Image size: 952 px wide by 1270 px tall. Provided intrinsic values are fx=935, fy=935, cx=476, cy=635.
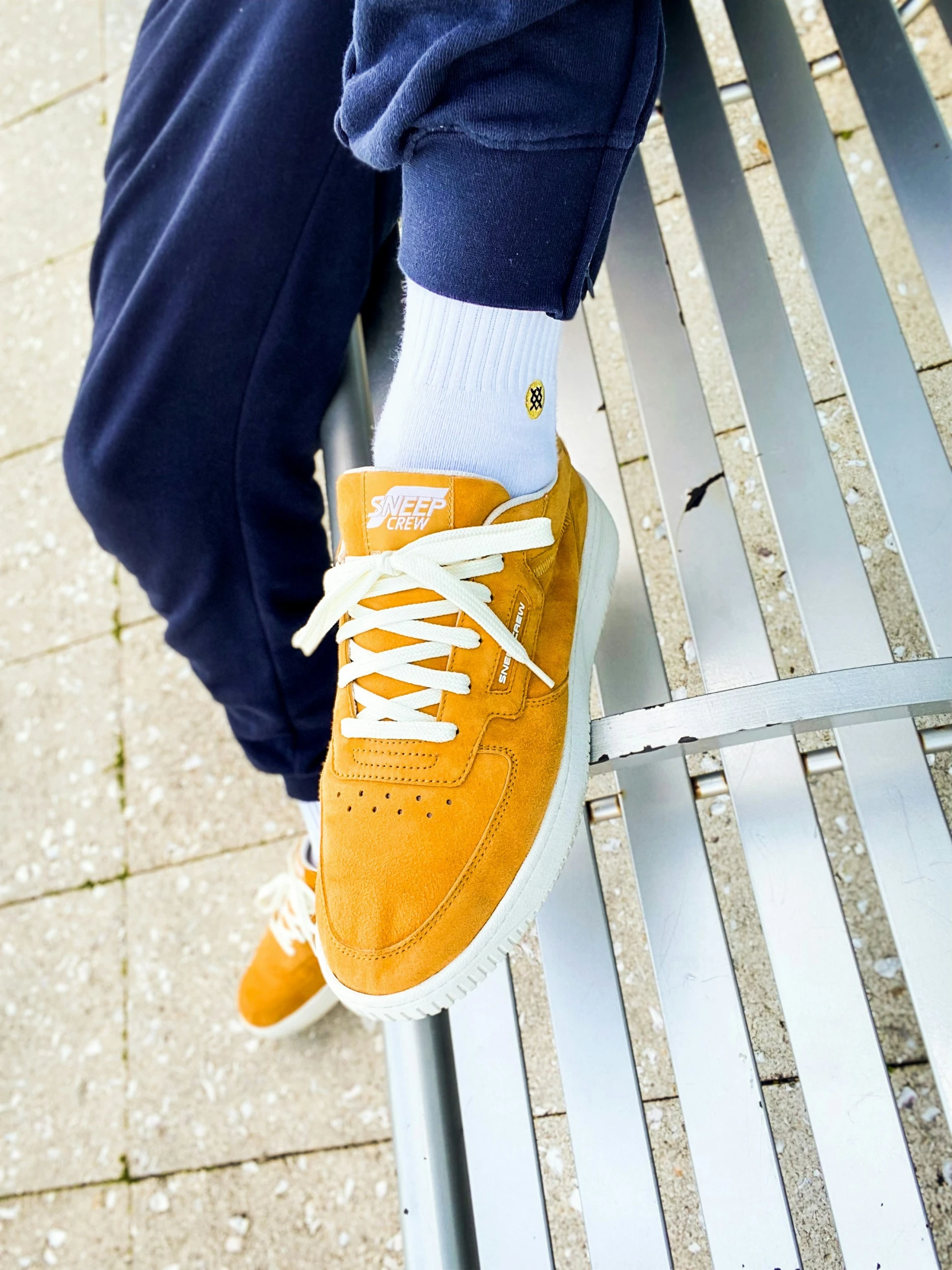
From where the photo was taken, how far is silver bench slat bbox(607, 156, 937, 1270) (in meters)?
0.64

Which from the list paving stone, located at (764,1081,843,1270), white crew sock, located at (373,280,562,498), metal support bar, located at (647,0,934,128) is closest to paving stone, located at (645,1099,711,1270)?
paving stone, located at (764,1081,843,1270)

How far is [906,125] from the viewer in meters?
0.84

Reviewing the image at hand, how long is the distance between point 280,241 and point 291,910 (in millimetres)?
728

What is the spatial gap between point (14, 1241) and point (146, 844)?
52cm

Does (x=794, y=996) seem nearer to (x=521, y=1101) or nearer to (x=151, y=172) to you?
(x=521, y=1101)

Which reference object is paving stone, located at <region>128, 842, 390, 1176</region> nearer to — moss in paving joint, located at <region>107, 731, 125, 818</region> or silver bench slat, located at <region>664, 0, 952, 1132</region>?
moss in paving joint, located at <region>107, 731, 125, 818</region>

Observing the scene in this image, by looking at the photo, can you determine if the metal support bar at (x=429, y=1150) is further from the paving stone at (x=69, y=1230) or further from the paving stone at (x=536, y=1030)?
the paving stone at (x=69, y=1230)

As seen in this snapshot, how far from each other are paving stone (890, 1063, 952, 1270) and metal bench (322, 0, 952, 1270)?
10.4 inches

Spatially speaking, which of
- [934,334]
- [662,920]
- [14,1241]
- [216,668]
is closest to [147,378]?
[216,668]

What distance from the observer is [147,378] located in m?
0.72

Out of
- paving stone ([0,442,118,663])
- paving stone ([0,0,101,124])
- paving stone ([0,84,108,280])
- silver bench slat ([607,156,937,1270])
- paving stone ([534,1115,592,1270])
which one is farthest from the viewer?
paving stone ([0,0,101,124])

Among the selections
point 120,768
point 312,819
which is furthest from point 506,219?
point 120,768

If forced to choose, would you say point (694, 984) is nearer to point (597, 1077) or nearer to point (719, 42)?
point (597, 1077)

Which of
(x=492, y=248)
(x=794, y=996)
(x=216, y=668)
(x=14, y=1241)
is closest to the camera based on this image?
(x=492, y=248)
